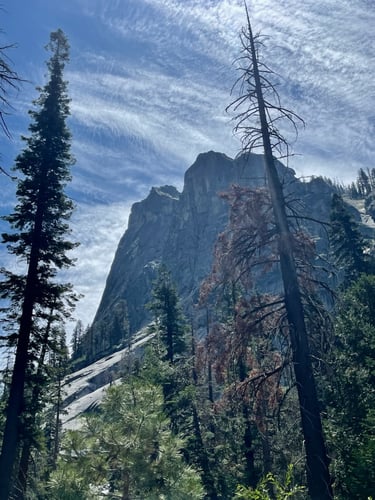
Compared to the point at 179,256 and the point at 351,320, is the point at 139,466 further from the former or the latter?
the point at 179,256

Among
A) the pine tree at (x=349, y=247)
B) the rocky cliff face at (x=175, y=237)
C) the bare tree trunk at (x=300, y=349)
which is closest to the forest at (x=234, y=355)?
the bare tree trunk at (x=300, y=349)

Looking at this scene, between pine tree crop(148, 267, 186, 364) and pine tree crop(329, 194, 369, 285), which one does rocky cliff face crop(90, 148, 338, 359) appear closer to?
pine tree crop(148, 267, 186, 364)

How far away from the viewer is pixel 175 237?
6452 inches

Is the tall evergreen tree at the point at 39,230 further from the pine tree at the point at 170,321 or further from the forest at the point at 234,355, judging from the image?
the pine tree at the point at 170,321

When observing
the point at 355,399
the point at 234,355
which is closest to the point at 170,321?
the point at 355,399

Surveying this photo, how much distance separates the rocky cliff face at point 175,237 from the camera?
142m

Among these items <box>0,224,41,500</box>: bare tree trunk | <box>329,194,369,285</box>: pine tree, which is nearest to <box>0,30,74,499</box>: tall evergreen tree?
<box>0,224,41,500</box>: bare tree trunk

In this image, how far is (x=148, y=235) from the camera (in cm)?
18062

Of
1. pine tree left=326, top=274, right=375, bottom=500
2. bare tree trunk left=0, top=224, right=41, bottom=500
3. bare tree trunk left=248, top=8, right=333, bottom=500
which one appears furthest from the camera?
bare tree trunk left=0, top=224, right=41, bottom=500

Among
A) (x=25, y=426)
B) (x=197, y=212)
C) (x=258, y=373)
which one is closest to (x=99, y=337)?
(x=197, y=212)

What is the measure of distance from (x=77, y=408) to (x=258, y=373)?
69.1 m

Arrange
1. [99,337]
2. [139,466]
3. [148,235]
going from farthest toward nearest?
[148,235], [99,337], [139,466]

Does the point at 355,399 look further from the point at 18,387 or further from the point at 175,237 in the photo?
the point at 175,237

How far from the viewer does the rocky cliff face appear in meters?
142
